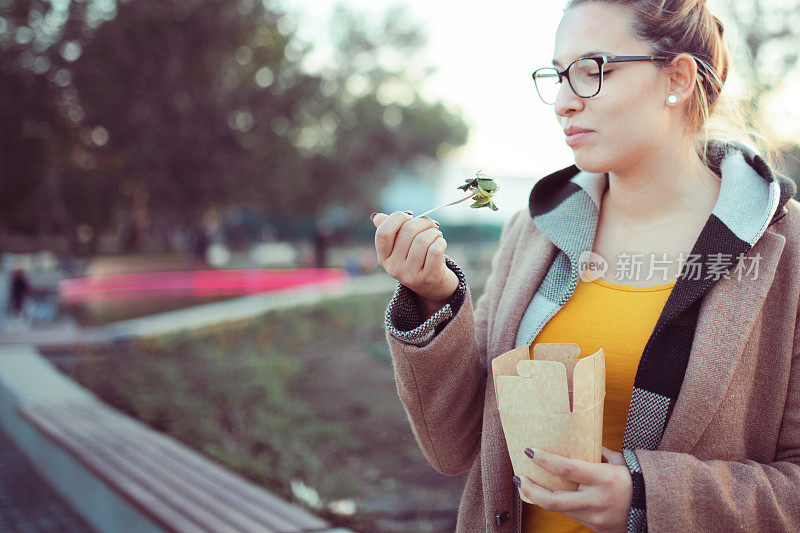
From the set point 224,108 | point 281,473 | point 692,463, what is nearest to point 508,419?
point 692,463

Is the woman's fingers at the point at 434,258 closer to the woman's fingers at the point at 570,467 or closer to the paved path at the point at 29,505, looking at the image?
the woman's fingers at the point at 570,467

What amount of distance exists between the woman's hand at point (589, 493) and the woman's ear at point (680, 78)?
856mm

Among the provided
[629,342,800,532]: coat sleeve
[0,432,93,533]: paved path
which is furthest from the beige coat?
[0,432,93,533]: paved path

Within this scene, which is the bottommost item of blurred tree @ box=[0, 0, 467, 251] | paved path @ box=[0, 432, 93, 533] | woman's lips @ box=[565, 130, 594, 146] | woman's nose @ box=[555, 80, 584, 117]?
paved path @ box=[0, 432, 93, 533]

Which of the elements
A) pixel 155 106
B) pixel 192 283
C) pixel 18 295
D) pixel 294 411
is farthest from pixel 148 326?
pixel 155 106

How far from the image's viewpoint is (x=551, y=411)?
1.32m

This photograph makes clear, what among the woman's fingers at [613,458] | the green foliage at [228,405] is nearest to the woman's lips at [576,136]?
the woman's fingers at [613,458]

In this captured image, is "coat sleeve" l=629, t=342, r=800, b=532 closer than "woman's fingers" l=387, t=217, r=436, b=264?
Yes

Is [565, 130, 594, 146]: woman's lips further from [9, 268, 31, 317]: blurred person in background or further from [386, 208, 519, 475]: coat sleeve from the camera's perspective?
[9, 268, 31, 317]: blurred person in background

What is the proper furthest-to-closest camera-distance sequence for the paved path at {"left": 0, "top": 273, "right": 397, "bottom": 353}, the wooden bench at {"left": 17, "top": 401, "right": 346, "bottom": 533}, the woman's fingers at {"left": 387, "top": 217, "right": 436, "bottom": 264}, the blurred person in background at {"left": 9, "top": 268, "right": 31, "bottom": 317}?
the blurred person in background at {"left": 9, "top": 268, "right": 31, "bottom": 317} → the paved path at {"left": 0, "top": 273, "right": 397, "bottom": 353} → the wooden bench at {"left": 17, "top": 401, "right": 346, "bottom": 533} → the woman's fingers at {"left": 387, "top": 217, "right": 436, "bottom": 264}

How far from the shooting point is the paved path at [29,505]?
4359 mm

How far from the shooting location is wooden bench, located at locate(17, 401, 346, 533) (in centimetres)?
320

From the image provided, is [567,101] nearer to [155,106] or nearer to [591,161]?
[591,161]

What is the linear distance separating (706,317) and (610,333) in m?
0.22
